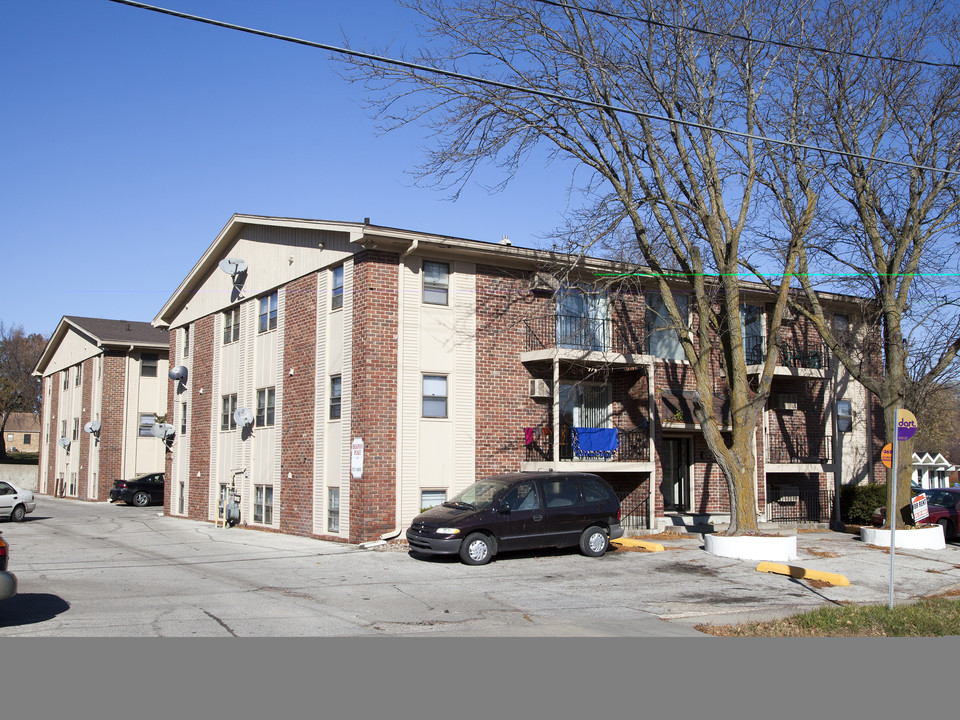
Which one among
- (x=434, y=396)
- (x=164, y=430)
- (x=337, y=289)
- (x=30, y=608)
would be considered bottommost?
(x=30, y=608)

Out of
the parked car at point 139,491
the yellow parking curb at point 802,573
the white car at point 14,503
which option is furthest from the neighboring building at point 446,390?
the parked car at point 139,491

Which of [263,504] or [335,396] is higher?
[335,396]

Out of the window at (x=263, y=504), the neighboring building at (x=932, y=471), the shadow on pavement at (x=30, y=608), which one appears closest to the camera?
the shadow on pavement at (x=30, y=608)

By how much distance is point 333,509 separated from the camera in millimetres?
21016

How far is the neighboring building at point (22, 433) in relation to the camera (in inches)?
3627

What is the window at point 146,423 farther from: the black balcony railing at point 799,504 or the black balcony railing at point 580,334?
the black balcony railing at point 799,504

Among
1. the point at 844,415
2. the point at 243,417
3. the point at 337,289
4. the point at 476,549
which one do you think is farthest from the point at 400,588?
the point at 844,415

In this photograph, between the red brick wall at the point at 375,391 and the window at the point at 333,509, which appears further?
the window at the point at 333,509

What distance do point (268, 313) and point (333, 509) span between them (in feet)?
23.0

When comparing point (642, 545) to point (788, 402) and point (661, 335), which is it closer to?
point (661, 335)

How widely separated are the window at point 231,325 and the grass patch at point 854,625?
20062 millimetres

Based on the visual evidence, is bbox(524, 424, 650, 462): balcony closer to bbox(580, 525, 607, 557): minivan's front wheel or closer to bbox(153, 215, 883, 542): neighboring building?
bbox(153, 215, 883, 542): neighboring building

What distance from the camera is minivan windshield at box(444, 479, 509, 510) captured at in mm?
16203

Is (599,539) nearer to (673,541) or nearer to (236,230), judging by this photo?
(673,541)
